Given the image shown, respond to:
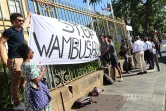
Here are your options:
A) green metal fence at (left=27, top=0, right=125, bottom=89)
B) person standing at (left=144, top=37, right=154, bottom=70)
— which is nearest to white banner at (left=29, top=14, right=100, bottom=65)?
green metal fence at (left=27, top=0, right=125, bottom=89)

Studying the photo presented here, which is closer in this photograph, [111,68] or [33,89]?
[33,89]

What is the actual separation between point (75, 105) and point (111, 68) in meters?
3.36

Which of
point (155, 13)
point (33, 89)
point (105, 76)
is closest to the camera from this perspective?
point (33, 89)

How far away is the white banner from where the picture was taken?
4.29 m

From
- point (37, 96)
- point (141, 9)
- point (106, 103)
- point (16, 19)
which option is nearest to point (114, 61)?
point (106, 103)

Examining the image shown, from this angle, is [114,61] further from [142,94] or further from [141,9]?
[141,9]

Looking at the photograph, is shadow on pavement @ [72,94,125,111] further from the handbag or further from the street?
the handbag

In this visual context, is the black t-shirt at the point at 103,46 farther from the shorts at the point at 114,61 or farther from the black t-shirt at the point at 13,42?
the black t-shirt at the point at 13,42

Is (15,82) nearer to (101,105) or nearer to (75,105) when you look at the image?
(75,105)

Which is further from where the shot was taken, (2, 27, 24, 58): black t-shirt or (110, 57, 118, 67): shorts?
(110, 57, 118, 67): shorts

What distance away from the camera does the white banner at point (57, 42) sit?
4.29m

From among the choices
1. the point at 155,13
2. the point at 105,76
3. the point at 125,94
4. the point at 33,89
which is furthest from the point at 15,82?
the point at 155,13

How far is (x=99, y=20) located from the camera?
822 cm

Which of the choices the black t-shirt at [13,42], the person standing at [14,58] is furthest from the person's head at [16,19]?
the black t-shirt at [13,42]
